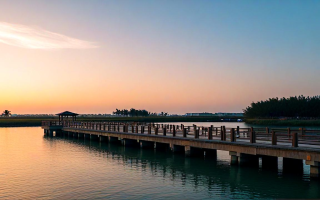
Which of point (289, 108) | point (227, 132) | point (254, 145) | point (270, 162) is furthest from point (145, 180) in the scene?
point (289, 108)

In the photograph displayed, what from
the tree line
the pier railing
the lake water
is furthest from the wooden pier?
the tree line

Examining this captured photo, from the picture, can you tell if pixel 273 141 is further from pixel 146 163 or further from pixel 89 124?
pixel 89 124

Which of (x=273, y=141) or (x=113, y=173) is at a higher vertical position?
(x=273, y=141)

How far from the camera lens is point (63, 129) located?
6106 cm

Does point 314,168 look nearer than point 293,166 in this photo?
Yes

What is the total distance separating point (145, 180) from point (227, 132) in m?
8.65

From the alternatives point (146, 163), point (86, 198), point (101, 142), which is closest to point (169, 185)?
point (86, 198)

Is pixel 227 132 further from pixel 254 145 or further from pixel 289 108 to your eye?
pixel 289 108

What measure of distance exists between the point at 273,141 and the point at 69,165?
602 inches

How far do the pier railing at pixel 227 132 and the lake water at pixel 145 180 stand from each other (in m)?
2.04

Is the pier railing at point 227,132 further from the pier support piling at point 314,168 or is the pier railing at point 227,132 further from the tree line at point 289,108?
the tree line at point 289,108

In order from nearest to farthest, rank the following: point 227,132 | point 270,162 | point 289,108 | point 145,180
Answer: point 145,180
point 270,162
point 227,132
point 289,108

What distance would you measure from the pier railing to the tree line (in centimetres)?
9441

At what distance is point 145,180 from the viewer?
20781 mm
